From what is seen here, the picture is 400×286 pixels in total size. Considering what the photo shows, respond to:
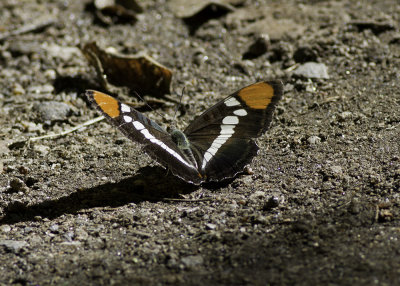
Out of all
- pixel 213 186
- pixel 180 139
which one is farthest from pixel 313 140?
pixel 180 139

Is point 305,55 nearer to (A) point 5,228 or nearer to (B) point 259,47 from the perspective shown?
(B) point 259,47

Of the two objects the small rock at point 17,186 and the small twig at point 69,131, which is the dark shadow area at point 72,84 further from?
the small rock at point 17,186

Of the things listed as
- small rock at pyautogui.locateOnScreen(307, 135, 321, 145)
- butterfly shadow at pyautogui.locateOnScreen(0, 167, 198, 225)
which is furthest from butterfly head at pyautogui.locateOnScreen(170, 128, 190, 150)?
small rock at pyautogui.locateOnScreen(307, 135, 321, 145)

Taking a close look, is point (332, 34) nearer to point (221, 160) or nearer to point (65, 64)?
point (221, 160)

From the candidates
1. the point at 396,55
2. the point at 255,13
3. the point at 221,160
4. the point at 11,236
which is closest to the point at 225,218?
the point at 221,160

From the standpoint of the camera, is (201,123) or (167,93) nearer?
(201,123)

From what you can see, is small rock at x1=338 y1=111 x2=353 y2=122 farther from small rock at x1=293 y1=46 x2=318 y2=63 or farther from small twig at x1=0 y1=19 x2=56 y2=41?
small twig at x1=0 y1=19 x2=56 y2=41
